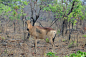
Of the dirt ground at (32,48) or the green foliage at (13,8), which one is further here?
the green foliage at (13,8)

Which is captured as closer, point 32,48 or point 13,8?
point 32,48

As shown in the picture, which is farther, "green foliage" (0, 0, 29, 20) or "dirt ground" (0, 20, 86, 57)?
"green foliage" (0, 0, 29, 20)

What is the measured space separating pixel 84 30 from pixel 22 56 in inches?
519

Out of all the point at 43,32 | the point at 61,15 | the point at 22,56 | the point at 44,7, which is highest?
the point at 44,7

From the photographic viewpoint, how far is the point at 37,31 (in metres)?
8.27

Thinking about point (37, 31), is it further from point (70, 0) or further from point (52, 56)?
point (70, 0)

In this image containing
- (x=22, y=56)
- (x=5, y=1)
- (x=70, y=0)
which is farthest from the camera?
(x=5, y=1)

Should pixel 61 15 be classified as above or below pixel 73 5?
below

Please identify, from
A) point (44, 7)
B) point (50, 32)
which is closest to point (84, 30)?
point (44, 7)

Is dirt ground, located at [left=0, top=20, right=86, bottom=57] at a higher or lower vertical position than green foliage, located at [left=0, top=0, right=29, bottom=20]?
lower

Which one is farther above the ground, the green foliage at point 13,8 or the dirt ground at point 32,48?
the green foliage at point 13,8

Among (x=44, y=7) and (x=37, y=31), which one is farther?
(x=44, y=7)

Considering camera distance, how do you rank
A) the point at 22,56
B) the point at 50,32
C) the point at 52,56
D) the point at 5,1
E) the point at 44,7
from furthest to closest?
1. the point at 5,1
2. the point at 44,7
3. the point at 50,32
4. the point at 22,56
5. the point at 52,56

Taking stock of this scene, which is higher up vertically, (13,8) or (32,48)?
(13,8)
